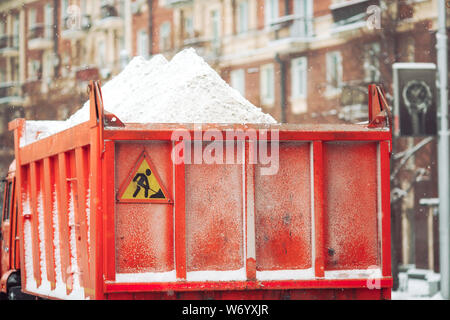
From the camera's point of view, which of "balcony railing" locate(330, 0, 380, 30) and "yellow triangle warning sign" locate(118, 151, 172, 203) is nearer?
"yellow triangle warning sign" locate(118, 151, 172, 203)

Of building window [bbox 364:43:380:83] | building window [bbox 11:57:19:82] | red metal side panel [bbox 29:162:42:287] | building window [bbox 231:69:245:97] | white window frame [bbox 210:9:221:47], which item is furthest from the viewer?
building window [bbox 11:57:19:82]

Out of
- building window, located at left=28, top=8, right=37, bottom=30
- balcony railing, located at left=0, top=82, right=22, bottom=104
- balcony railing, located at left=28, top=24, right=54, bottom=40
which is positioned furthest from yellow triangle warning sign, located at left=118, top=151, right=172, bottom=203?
building window, located at left=28, top=8, right=37, bottom=30

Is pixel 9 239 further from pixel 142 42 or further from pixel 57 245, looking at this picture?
Answer: pixel 142 42

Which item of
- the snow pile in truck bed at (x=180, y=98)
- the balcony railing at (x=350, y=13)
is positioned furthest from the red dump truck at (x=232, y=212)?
the balcony railing at (x=350, y=13)

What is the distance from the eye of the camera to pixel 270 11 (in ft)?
111

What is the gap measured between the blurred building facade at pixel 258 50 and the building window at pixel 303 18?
0.11ft

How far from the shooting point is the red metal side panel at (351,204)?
7.56 metres

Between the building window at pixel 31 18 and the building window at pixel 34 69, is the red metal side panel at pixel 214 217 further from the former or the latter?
the building window at pixel 31 18

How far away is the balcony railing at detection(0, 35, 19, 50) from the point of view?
1735 inches

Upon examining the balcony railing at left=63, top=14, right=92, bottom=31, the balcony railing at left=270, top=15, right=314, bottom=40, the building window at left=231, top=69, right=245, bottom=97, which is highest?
the balcony railing at left=63, top=14, right=92, bottom=31

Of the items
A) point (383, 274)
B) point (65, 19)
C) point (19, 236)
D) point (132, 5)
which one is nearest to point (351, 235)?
point (383, 274)

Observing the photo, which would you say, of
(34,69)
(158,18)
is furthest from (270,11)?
(34,69)

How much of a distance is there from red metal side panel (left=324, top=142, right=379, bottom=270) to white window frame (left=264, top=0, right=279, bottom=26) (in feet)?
87.0

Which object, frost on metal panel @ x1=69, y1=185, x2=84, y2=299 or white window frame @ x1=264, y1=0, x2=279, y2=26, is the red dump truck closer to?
frost on metal panel @ x1=69, y1=185, x2=84, y2=299
